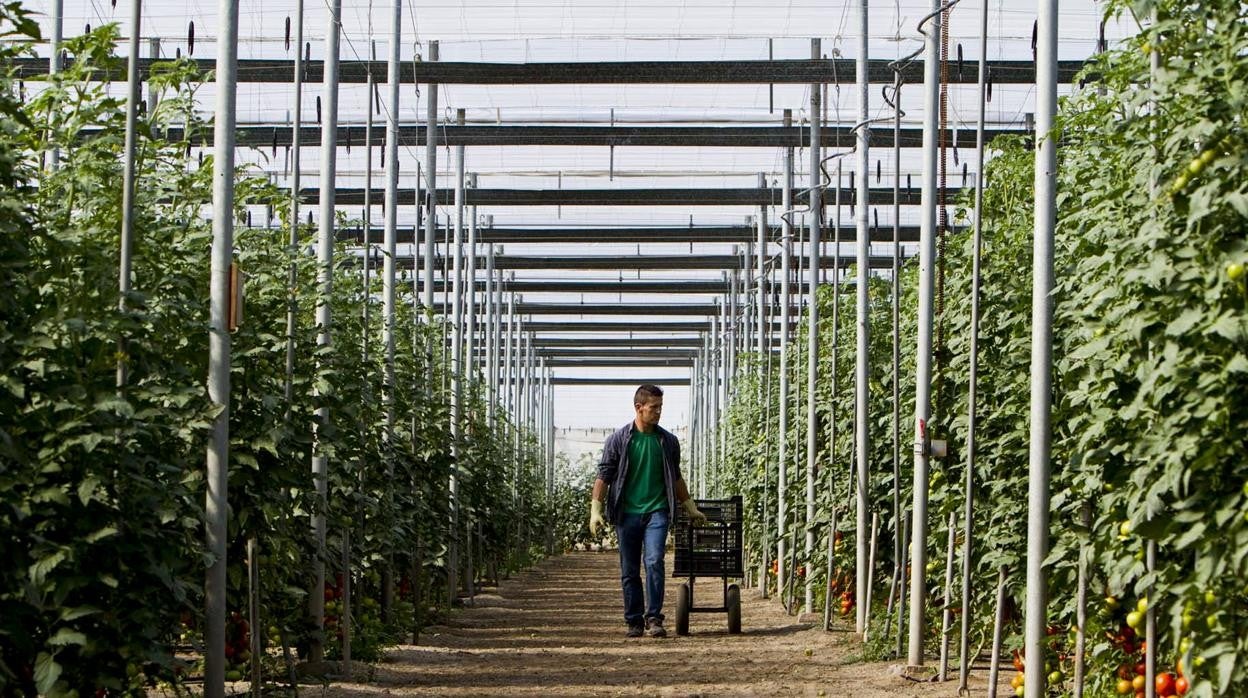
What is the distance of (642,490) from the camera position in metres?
11.7

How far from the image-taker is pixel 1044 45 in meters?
6.23

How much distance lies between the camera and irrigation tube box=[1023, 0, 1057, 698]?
609cm

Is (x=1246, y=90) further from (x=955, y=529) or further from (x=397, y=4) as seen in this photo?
(x=397, y=4)

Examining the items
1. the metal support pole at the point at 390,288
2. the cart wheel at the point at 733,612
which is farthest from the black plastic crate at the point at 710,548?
the metal support pole at the point at 390,288

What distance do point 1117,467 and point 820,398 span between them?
785 centimetres

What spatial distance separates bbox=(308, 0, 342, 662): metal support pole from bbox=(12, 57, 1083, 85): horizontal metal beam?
5843 mm

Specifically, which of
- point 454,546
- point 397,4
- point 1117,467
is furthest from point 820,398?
point 1117,467

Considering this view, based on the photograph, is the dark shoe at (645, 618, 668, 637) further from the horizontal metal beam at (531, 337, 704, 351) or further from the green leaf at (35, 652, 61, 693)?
the horizontal metal beam at (531, 337, 704, 351)

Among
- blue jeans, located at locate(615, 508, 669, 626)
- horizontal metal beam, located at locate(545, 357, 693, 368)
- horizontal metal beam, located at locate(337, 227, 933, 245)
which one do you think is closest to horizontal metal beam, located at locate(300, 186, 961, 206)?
horizontal metal beam, located at locate(337, 227, 933, 245)

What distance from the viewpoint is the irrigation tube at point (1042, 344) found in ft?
20.0

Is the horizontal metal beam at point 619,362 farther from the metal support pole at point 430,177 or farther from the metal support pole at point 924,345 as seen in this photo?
the metal support pole at point 924,345

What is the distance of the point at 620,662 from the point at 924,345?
108 inches

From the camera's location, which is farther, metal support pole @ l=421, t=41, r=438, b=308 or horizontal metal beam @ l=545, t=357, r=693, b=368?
horizontal metal beam @ l=545, t=357, r=693, b=368

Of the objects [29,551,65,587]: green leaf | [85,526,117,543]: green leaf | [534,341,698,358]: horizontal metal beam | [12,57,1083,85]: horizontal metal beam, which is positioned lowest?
[29,551,65,587]: green leaf
